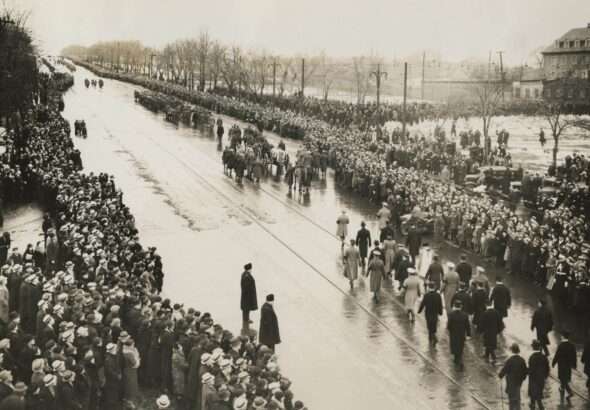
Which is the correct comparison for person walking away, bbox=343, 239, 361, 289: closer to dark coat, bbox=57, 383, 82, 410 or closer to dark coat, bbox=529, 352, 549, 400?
dark coat, bbox=529, 352, 549, 400

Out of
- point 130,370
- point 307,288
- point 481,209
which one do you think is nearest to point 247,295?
point 307,288

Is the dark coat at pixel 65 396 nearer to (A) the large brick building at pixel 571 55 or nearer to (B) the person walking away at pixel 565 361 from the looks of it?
(B) the person walking away at pixel 565 361

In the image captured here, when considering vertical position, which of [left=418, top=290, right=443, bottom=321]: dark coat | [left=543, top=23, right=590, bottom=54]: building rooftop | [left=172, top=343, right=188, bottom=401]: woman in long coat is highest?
[left=543, top=23, right=590, bottom=54]: building rooftop

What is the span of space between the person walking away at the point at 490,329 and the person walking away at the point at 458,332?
0.35m

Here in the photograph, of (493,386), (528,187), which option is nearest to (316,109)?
(528,187)

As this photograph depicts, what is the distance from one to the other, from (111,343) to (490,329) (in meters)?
6.61

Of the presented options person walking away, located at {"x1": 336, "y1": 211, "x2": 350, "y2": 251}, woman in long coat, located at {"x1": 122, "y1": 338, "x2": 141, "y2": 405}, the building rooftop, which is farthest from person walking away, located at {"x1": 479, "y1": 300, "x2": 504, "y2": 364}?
the building rooftop

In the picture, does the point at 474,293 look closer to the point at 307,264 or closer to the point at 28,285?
the point at 307,264

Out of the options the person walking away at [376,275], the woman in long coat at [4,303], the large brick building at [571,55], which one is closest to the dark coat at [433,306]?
the person walking away at [376,275]

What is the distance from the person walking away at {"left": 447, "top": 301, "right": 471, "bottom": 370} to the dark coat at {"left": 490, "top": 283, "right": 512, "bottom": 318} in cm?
151

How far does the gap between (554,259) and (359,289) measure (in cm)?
469

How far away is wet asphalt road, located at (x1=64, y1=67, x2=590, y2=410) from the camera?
11.5 meters

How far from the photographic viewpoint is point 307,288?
1645cm

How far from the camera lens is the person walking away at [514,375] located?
1046 cm
